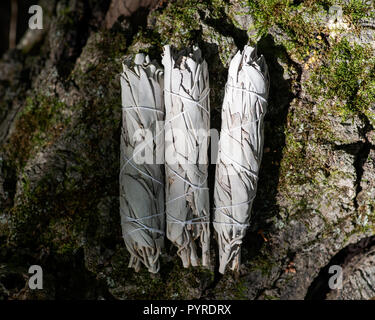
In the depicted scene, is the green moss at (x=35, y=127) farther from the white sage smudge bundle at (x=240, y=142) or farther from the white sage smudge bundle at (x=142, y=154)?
the white sage smudge bundle at (x=240, y=142)

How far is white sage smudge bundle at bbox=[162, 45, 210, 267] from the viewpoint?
6.67 ft

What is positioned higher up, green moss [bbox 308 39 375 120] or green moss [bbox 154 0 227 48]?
green moss [bbox 154 0 227 48]

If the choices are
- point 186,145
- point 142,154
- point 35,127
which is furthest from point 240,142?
point 35,127

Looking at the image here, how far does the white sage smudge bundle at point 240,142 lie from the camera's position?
2.03 meters

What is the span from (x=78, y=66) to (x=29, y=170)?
92 centimetres

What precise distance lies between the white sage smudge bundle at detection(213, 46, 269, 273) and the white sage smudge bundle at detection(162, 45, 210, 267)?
12 cm

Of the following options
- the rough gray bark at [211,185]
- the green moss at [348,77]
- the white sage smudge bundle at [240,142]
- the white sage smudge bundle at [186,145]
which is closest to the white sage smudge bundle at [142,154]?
the white sage smudge bundle at [186,145]

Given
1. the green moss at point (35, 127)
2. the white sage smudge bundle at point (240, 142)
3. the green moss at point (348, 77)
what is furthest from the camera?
the green moss at point (35, 127)

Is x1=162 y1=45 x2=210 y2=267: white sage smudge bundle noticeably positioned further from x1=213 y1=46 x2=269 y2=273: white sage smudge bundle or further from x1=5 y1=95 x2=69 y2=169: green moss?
x1=5 y1=95 x2=69 y2=169: green moss

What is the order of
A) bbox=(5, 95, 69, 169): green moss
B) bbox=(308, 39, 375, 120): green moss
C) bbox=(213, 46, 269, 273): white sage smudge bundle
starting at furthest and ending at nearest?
1. bbox=(5, 95, 69, 169): green moss
2. bbox=(308, 39, 375, 120): green moss
3. bbox=(213, 46, 269, 273): white sage smudge bundle

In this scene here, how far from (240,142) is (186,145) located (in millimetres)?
358

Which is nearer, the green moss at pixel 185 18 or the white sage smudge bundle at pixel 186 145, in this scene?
the white sage smudge bundle at pixel 186 145

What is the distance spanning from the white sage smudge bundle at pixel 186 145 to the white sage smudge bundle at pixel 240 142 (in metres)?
0.12

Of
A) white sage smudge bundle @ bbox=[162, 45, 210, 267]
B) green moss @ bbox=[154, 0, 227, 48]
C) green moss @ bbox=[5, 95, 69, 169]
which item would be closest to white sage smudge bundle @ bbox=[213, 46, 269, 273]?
white sage smudge bundle @ bbox=[162, 45, 210, 267]
